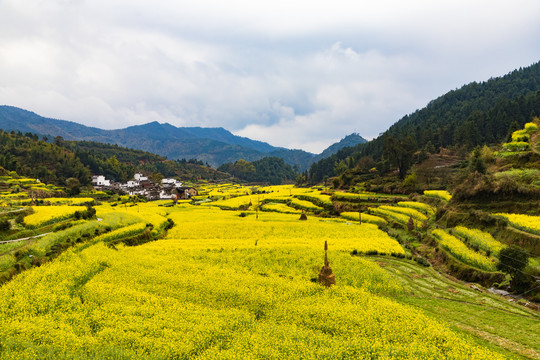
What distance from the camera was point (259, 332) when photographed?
46.9ft

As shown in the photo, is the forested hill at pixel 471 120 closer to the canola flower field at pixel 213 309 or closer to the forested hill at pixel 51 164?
the canola flower field at pixel 213 309

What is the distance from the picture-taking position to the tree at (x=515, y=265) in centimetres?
1892

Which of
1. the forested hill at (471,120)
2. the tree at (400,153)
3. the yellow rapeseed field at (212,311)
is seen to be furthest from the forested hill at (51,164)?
the tree at (400,153)

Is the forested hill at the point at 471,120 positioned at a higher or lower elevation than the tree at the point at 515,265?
higher

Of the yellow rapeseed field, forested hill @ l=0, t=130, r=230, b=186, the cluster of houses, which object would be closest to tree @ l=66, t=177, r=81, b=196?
forested hill @ l=0, t=130, r=230, b=186

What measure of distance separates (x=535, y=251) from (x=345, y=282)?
1452 centimetres

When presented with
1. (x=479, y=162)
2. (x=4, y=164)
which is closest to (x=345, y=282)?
(x=479, y=162)

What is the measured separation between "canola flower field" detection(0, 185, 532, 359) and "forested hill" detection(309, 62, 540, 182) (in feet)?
193

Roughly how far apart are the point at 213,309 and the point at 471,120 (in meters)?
113

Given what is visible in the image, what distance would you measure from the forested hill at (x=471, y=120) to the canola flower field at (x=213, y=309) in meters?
59.0

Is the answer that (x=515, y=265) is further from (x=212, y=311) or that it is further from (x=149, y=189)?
(x=149, y=189)

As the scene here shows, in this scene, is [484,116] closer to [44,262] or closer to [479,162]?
[479,162]

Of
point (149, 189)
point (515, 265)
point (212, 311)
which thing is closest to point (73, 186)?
point (149, 189)

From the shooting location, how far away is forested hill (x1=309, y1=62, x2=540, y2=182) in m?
87.1
